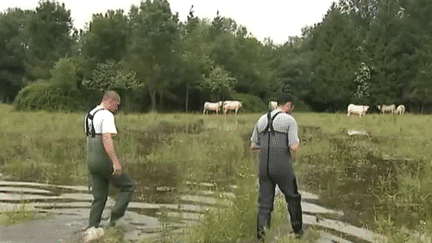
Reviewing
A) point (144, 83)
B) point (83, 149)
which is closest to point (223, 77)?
point (144, 83)

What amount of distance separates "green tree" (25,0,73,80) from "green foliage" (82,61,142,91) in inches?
535

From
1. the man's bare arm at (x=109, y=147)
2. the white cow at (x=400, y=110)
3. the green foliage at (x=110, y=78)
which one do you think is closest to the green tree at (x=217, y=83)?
the green foliage at (x=110, y=78)

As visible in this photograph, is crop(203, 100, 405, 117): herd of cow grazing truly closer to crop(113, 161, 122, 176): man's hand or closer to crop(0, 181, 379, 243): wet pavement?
crop(0, 181, 379, 243): wet pavement

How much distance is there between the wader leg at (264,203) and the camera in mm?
6465

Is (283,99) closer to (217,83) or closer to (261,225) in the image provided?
(261,225)

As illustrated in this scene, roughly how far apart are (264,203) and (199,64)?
40.5 m

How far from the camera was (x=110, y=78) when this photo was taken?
141 feet

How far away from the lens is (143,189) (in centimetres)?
995

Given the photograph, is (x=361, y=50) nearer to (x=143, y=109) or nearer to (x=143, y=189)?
(x=143, y=109)

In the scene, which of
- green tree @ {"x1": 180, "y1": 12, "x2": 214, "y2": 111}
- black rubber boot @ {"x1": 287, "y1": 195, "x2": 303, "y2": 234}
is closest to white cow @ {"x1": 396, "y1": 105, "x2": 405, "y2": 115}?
green tree @ {"x1": 180, "y1": 12, "x2": 214, "y2": 111}

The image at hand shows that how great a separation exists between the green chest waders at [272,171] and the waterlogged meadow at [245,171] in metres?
0.37

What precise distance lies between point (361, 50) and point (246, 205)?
50686 millimetres

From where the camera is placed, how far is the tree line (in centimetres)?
4284

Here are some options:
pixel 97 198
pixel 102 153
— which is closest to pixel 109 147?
pixel 102 153
